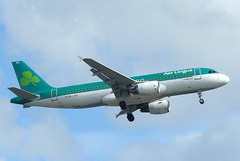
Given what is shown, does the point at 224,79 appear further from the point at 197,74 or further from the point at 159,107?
the point at 159,107

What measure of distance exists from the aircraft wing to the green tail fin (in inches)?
362

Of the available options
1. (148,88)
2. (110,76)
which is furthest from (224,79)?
(110,76)

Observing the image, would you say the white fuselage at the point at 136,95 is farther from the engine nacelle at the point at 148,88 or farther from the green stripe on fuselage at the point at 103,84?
the engine nacelle at the point at 148,88

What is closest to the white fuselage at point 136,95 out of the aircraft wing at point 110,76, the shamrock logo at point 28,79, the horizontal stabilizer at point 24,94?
the horizontal stabilizer at point 24,94

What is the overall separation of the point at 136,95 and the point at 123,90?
1.62 m

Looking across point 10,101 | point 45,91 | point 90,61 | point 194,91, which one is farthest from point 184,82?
point 10,101

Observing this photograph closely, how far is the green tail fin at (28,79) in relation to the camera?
212 ft

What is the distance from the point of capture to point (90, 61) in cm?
5500

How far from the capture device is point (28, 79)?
6550cm

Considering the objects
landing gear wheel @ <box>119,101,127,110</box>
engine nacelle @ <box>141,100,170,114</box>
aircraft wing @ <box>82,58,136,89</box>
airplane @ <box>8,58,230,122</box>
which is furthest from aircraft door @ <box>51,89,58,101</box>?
engine nacelle @ <box>141,100,170,114</box>

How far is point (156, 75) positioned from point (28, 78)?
16.2m

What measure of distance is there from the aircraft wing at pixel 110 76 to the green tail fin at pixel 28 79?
920 centimetres

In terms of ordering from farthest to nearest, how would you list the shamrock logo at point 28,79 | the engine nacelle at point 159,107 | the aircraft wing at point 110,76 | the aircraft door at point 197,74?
the shamrock logo at point 28,79 → the engine nacelle at point 159,107 → the aircraft door at point 197,74 → the aircraft wing at point 110,76

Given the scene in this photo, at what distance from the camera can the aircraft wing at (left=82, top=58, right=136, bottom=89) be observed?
56.0 metres
